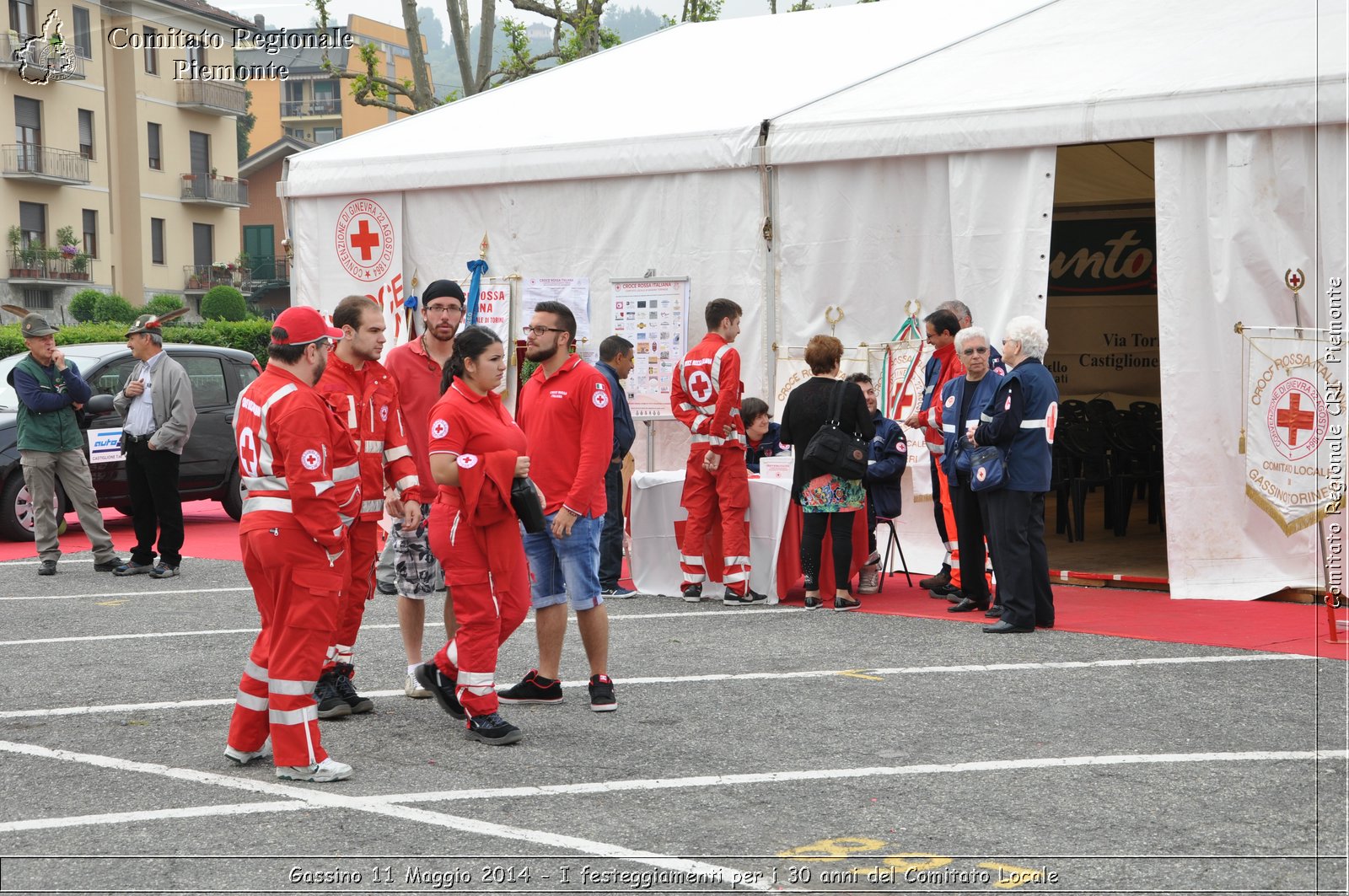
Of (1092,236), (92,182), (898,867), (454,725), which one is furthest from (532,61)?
(92,182)

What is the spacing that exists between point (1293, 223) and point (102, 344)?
10884 millimetres

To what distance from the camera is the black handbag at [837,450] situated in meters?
8.94

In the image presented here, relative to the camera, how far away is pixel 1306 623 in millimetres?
8352

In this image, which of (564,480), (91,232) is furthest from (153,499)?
(91,232)

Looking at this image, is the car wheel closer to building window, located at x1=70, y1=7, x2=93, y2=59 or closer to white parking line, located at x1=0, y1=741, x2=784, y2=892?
white parking line, located at x1=0, y1=741, x2=784, y2=892

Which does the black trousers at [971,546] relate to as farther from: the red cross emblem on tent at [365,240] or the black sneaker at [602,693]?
the red cross emblem on tent at [365,240]

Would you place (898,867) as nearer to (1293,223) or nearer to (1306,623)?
(1306,623)

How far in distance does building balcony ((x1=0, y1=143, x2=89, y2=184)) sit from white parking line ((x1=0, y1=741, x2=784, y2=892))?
142 ft

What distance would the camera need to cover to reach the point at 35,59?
43031 mm

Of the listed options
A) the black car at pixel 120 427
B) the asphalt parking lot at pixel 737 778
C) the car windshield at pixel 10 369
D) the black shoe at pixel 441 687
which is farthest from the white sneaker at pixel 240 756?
the car windshield at pixel 10 369

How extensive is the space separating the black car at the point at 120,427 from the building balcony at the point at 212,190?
40691 mm

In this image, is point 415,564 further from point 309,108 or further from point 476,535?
point 309,108

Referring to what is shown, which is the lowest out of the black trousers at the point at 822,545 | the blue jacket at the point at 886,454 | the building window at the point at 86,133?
the black trousers at the point at 822,545

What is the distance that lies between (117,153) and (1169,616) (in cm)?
4814
